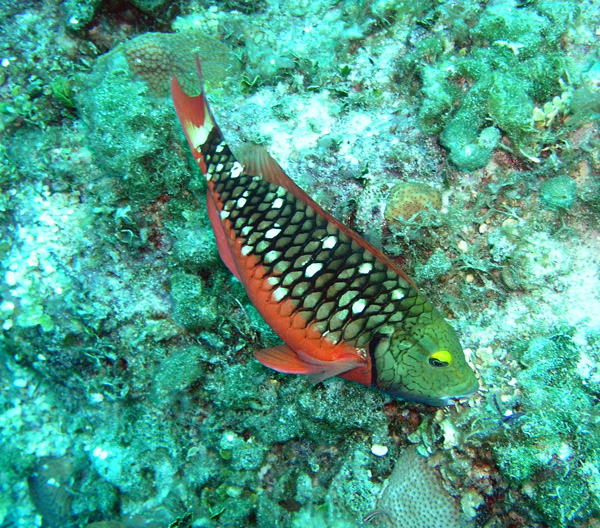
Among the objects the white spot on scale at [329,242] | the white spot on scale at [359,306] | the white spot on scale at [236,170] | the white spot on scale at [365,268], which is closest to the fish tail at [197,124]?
the white spot on scale at [236,170]

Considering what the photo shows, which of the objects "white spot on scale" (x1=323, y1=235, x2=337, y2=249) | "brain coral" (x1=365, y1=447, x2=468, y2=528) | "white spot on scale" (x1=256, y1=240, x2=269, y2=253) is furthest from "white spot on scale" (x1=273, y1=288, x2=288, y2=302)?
"brain coral" (x1=365, y1=447, x2=468, y2=528)

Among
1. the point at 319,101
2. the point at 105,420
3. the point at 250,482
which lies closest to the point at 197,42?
the point at 319,101

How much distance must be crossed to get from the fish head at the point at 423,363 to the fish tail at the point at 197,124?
2006mm

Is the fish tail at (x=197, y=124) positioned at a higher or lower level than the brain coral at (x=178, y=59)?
lower

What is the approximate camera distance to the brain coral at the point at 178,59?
401cm

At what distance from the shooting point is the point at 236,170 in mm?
2939

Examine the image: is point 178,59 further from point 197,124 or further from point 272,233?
point 272,233

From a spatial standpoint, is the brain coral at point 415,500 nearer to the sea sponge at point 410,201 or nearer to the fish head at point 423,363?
the fish head at point 423,363

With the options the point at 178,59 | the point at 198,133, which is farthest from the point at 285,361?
the point at 178,59

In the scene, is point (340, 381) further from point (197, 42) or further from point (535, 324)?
point (197, 42)

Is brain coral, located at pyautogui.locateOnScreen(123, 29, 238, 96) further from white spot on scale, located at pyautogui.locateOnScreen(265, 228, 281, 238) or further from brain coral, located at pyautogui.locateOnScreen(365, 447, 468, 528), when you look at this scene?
brain coral, located at pyautogui.locateOnScreen(365, 447, 468, 528)

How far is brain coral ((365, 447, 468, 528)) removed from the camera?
2777mm

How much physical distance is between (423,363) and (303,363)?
2.59 feet

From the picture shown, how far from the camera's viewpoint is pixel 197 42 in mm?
4406
